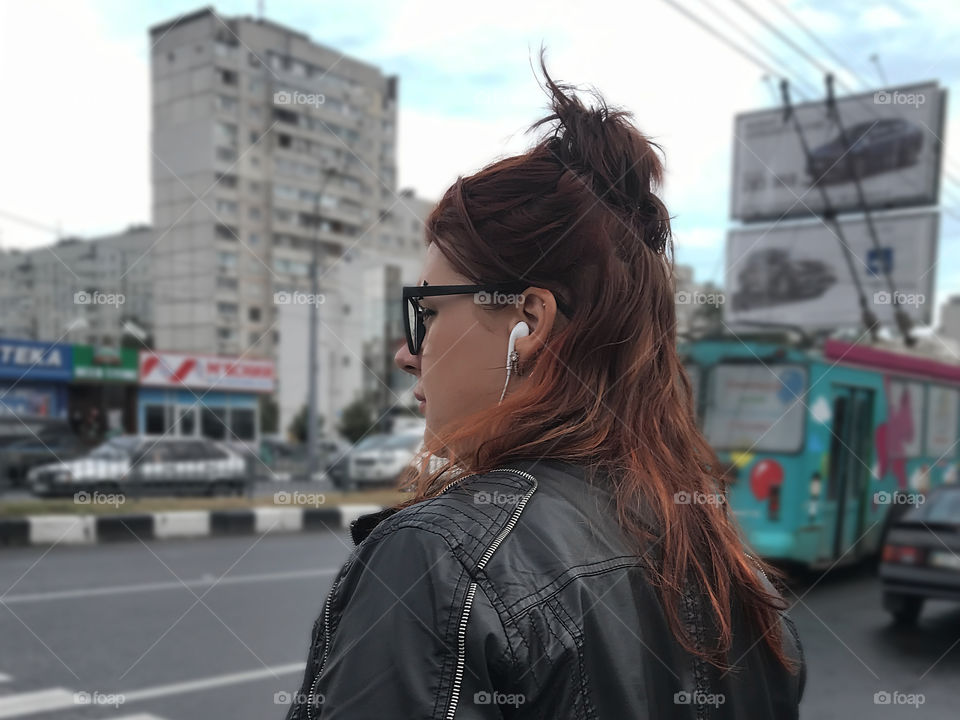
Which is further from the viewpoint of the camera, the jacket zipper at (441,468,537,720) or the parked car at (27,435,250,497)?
the parked car at (27,435,250,497)

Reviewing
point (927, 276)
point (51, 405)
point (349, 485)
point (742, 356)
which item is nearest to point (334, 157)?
point (51, 405)

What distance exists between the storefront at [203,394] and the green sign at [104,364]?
35 cm

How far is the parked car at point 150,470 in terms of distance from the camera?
1325 centimetres

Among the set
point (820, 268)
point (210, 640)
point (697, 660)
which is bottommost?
point (210, 640)

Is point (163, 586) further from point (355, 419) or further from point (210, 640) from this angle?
point (355, 419)

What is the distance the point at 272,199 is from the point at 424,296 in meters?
63.4

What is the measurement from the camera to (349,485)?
1814 centimetres

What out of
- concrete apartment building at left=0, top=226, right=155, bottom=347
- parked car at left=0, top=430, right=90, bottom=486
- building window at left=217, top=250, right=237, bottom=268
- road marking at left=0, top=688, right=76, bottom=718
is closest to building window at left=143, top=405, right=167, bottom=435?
concrete apartment building at left=0, top=226, right=155, bottom=347

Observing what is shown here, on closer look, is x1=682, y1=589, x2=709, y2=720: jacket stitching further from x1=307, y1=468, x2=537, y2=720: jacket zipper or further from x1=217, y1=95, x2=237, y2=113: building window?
x1=217, y1=95, x2=237, y2=113: building window

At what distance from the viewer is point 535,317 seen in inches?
41.7

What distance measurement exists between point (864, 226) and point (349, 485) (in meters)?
11.7

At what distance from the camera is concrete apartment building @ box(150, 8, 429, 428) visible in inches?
1897

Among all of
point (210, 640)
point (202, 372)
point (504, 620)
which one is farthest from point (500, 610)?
point (202, 372)

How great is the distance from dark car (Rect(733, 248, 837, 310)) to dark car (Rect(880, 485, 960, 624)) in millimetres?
11302
